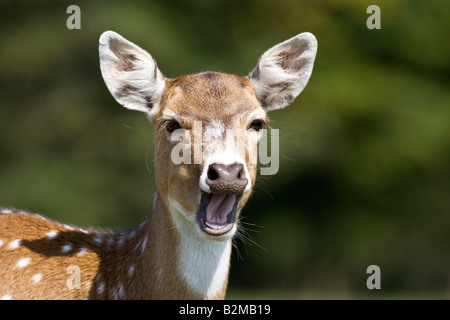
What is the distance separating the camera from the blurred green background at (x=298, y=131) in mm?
21203

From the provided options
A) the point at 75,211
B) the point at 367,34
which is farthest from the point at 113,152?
the point at 367,34

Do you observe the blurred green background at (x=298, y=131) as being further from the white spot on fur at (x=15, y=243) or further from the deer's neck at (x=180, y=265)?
the deer's neck at (x=180, y=265)

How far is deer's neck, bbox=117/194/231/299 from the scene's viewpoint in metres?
6.52

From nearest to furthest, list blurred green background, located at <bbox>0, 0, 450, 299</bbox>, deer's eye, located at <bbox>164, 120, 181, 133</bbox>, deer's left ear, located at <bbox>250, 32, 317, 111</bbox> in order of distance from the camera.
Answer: deer's eye, located at <bbox>164, 120, 181, 133</bbox>
deer's left ear, located at <bbox>250, 32, 317, 111</bbox>
blurred green background, located at <bbox>0, 0, 450, 299</bbox>

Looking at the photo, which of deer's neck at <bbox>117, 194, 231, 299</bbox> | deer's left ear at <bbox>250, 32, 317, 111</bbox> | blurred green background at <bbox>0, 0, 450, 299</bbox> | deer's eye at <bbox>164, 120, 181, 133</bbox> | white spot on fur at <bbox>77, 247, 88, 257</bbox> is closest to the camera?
deer's neck at <bbox>117, 194, 231, 299</bbox>

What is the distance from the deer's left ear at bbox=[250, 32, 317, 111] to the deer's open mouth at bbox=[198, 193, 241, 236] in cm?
121

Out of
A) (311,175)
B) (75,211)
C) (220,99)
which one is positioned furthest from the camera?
(311,175)

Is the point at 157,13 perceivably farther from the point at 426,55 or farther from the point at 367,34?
the point at 426,55

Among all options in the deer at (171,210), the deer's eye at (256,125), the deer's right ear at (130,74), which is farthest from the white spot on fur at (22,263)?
the deer's eye at (256,125)

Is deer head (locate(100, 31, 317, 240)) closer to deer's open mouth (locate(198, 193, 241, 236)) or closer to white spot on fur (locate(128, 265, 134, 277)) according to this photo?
deer's open mouth (locate(198, 193, 241, 236))

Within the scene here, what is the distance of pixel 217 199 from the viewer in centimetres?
629

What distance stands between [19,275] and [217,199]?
1.58 metres

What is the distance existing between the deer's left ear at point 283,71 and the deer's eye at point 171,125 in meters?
0.82

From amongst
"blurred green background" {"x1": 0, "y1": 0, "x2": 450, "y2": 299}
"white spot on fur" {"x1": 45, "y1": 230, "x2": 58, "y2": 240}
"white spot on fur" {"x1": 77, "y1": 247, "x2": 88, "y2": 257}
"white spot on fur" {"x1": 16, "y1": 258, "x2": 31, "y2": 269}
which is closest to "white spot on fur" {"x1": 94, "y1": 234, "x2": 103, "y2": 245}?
"white spot on fur" {"x1": 77, "y1": 247, "x2": 88, "y2": 257}
